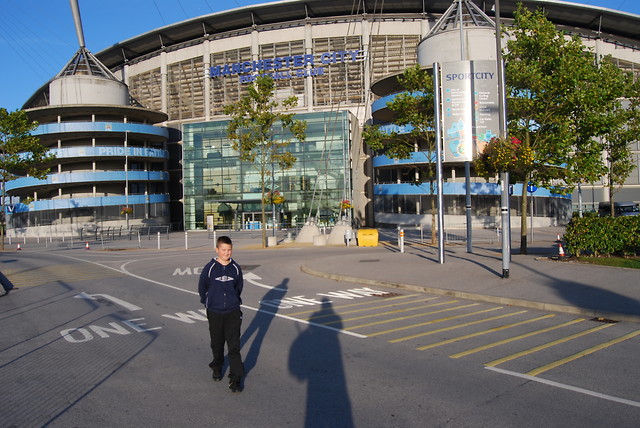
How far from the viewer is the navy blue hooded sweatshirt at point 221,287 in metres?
5.97

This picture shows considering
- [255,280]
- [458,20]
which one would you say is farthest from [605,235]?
[458,20]

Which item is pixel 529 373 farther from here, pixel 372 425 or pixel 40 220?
pixel 40 220

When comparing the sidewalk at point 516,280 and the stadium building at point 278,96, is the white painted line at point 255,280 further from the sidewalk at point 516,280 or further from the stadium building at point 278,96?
the stadium building at point 278,96

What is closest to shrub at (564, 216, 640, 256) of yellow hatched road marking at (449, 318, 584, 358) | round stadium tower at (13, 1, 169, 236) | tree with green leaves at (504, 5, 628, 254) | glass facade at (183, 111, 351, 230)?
tree with green leaves at (504, 5, 628, 254)

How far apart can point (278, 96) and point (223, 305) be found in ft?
204

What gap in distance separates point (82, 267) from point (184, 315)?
13.6m

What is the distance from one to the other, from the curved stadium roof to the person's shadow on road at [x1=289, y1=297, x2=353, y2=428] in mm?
57828

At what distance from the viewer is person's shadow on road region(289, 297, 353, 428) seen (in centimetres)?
501

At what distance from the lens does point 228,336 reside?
5.97 meters

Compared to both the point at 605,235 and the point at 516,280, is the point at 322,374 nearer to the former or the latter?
the point at 516,280

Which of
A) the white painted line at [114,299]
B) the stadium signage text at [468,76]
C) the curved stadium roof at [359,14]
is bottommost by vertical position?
the white painted line at [114,299]

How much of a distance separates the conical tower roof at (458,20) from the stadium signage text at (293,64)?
1262 centimetres

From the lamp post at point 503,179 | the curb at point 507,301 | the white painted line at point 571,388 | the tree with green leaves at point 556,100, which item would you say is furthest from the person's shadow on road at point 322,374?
the tree with green leaves at point 556,100

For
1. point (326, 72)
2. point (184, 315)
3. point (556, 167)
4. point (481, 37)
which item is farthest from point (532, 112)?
point (326, 72)
